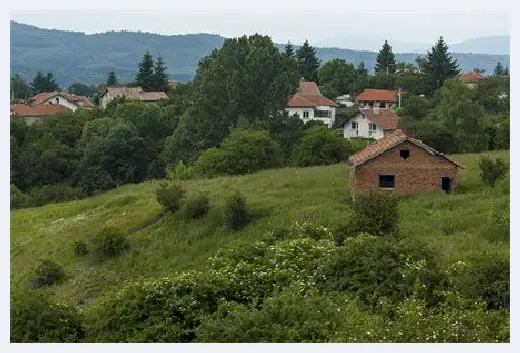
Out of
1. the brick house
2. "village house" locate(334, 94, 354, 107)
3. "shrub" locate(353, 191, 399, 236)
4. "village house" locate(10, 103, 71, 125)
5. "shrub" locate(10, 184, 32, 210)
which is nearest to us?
"shrub" locate(353, 191, 399, 236)

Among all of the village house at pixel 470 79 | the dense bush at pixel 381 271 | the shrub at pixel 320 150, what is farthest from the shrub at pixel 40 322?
the village house at pixel 470 79

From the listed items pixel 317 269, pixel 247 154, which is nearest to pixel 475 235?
pixel 317 269

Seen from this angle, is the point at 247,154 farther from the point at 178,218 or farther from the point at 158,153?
the point at 158,153

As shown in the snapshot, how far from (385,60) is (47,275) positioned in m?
63.6

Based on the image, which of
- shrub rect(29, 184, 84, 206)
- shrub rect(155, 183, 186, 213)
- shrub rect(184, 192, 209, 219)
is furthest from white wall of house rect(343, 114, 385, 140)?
shrub rect(184, 192, 209, 219)

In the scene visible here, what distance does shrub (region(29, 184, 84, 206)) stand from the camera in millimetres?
35128

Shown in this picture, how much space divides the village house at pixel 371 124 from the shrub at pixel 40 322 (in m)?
36.4

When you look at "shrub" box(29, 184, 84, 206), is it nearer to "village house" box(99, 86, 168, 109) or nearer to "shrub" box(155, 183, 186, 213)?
"shrub" box(155, 183, 186, 213)

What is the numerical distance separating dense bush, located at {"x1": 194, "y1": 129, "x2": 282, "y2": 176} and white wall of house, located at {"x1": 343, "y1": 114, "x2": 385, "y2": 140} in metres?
16.2

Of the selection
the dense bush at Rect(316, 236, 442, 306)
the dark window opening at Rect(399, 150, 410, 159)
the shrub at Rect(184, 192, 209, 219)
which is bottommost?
the shrub at Rect(184, 192, 209, 219)

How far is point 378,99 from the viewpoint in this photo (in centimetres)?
6084

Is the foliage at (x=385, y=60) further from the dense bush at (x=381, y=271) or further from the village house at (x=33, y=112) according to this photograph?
the dense bush at (x=381, y=271)

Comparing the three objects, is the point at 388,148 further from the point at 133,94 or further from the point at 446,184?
the point at 133,94

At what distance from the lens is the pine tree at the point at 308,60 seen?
7225 cm
